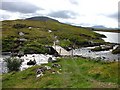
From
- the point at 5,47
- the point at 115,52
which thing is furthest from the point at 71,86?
the point at 5,47

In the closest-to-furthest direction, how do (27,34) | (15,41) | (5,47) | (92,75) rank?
(92,75)
(5,47)
(15,41)
(27,34)

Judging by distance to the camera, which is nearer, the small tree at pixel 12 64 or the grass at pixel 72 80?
the grass at pixel 72 80

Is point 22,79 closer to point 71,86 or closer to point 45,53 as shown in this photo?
point 71,86

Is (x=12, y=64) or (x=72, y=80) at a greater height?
(x=72, y=80)

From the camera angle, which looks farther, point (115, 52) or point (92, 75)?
point (115, 52)

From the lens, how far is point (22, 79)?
160 ft

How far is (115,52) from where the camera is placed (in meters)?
122

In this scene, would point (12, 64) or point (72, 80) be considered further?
point (12, 64)

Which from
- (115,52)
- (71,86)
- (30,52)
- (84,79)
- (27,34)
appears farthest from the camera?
(27,34)

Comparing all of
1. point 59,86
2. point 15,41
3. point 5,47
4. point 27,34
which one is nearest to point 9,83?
point 59,86

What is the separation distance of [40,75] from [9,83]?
5.53 m

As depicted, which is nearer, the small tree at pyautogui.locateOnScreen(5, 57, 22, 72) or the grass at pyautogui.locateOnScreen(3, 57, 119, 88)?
the grass at pyautogui.locateOnScreen(3, 57, 119, 88)

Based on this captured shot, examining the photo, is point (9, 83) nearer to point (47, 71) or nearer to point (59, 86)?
point (47, 71)

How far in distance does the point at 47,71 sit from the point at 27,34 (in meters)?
141
